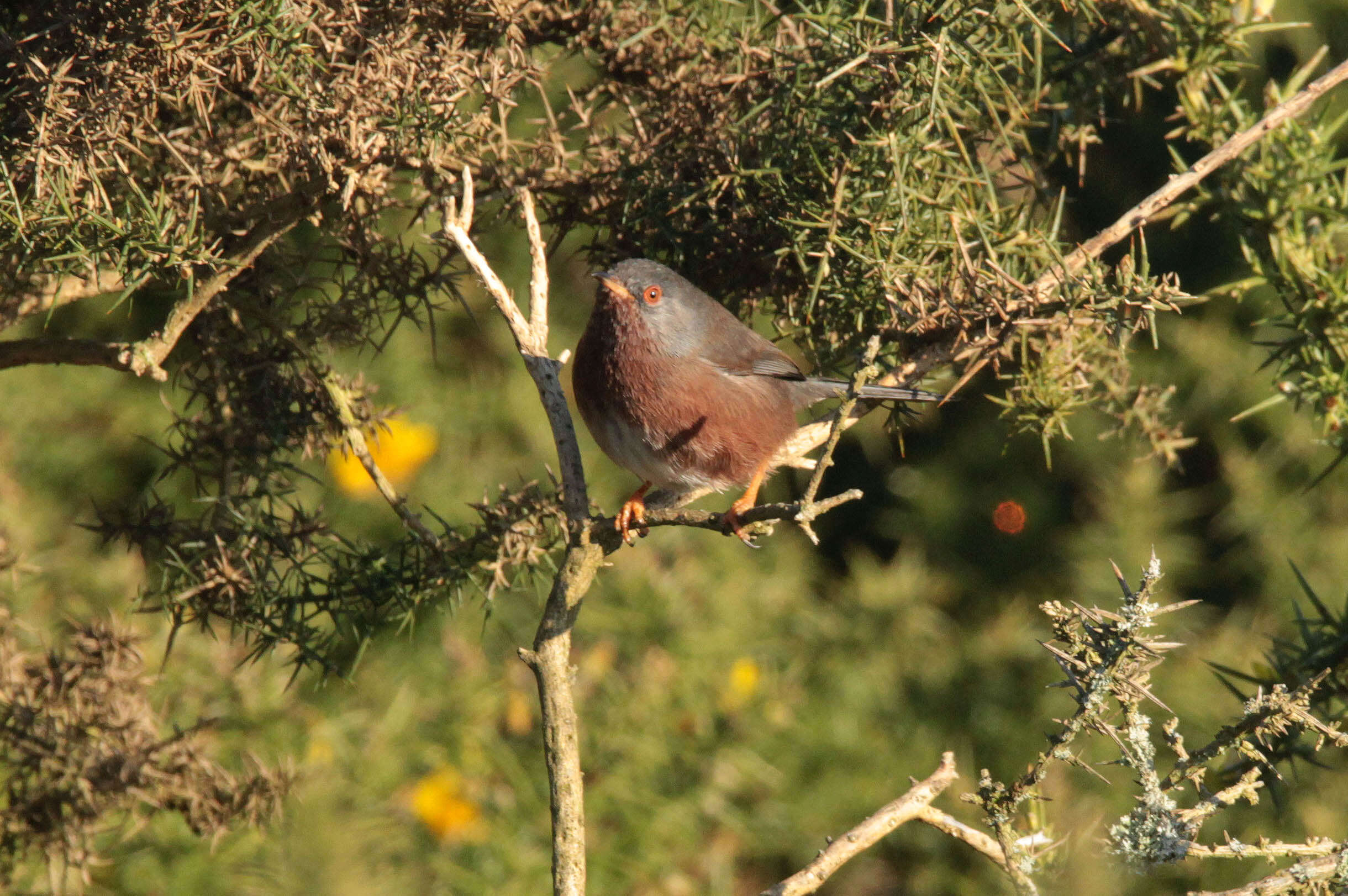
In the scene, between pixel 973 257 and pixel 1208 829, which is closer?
pixel 973 257

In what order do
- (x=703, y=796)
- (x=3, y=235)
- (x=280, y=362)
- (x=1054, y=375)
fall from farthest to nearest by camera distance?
(x=703, y=796)
(x=280, y=362)
(x=1054, y=375)
(x=3, y=235)

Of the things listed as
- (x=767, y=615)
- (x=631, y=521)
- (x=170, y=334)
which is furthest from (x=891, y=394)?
(x=767, y=615)

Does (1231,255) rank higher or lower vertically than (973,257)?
lower

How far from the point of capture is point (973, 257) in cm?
237

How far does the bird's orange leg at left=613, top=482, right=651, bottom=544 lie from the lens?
2.19m

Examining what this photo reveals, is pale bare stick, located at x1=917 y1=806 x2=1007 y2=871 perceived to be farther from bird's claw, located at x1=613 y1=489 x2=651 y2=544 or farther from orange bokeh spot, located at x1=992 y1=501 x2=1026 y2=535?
orange bokeh spot, located at x1=992 y1=501 x2=1026 y2=535

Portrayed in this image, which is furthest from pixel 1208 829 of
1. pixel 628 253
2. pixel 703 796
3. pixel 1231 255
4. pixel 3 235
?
pixel 3 235

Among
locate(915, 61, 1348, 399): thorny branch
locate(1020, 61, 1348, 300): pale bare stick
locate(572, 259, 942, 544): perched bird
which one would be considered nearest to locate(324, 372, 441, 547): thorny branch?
locate(572, 259, 942, 544): perched bird

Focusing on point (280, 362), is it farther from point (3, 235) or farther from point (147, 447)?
point (147, 447)

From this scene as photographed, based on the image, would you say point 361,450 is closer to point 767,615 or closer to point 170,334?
point 170,334

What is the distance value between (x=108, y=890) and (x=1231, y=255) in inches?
223

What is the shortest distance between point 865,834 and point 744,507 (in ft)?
3.73

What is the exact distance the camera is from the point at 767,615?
645 centimetres

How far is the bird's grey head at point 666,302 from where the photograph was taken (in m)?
2.74
